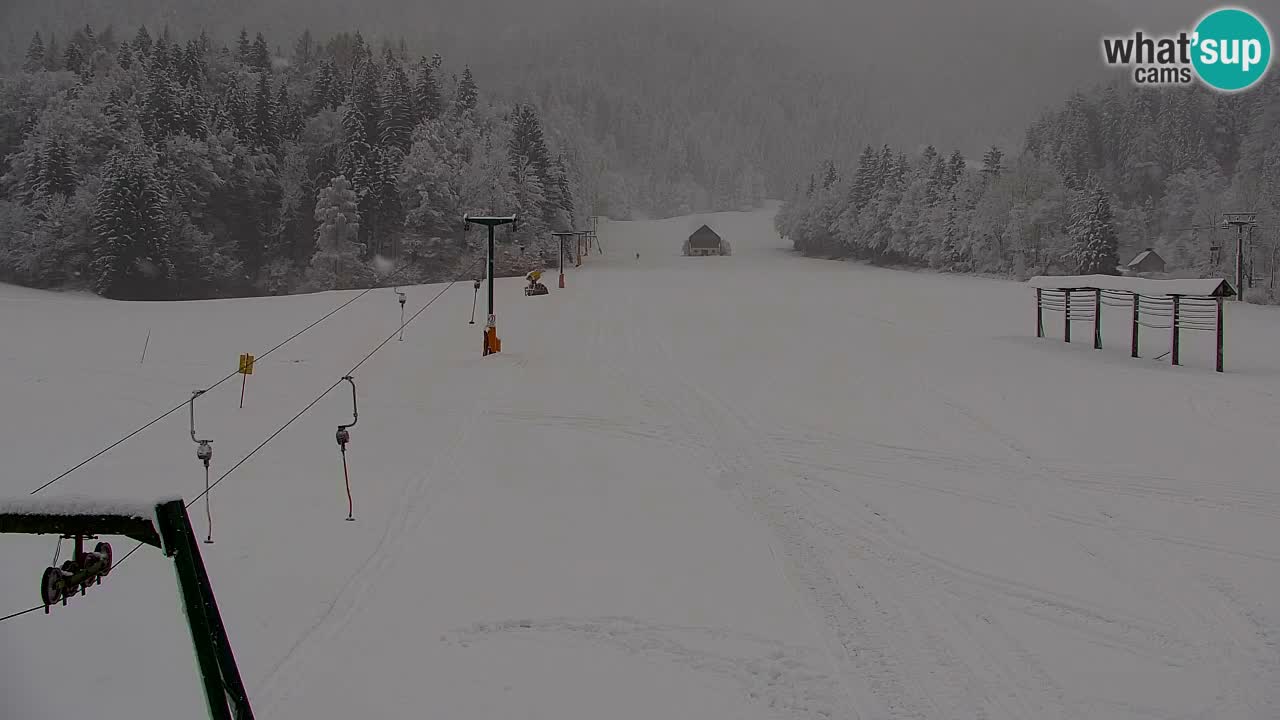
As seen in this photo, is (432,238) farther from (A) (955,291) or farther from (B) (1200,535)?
(B) (1200,535)

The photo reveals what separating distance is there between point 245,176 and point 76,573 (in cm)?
7092

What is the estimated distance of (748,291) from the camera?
44.4m

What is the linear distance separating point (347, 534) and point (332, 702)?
10.9 feet

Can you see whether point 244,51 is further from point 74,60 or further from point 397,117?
point 397,117

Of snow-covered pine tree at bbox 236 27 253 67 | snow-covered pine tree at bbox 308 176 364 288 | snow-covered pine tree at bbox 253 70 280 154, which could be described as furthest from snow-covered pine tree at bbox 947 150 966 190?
snow-covered pine tree at bbox 236 27 253 67

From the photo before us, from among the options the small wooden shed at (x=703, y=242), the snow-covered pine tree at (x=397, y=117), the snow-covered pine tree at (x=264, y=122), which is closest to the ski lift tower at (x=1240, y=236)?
the small wooden shed at (x=703, y=242)

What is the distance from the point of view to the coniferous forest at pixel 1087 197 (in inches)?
2328

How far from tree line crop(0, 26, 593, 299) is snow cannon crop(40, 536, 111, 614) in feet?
194

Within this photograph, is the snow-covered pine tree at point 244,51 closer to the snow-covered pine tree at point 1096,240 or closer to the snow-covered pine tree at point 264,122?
the snow-covered pine tree at point 264,122

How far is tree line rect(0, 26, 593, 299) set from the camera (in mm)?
Answer: 54156

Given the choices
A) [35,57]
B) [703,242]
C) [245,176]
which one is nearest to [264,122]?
[245,176]

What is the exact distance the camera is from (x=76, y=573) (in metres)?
2.91

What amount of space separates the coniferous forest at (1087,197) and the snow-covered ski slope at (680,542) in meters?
44.9

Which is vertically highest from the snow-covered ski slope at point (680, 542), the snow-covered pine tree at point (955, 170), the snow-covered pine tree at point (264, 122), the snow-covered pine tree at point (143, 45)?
the snow-covered pine tree at point (143, 45)
